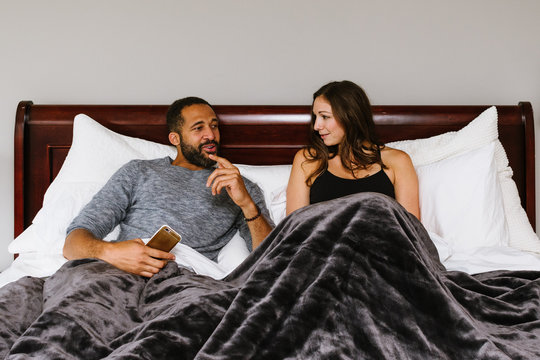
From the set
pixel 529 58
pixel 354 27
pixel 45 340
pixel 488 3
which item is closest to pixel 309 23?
pixel 354 27

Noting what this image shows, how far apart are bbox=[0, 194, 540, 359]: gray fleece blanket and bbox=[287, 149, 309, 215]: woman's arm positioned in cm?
74

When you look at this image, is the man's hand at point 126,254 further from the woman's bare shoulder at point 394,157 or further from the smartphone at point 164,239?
the woman's bare shoulder at point 394,157

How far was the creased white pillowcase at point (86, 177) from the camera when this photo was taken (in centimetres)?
174

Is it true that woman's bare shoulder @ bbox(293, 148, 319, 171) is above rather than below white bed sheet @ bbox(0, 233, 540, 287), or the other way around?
above

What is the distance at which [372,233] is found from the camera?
38.0 inches

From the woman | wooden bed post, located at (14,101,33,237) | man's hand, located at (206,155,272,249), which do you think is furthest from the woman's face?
wooden bed post, located at (14,101,33,237)

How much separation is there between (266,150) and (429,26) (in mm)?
946

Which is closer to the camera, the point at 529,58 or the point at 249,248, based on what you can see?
the point at 249,248

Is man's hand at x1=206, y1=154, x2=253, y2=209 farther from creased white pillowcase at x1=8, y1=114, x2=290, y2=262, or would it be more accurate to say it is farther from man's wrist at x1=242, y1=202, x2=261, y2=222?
creased white pillowcase at x1=8, y1=114, x2=290, y2=262

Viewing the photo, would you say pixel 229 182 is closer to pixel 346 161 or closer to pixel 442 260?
pixel 346 161

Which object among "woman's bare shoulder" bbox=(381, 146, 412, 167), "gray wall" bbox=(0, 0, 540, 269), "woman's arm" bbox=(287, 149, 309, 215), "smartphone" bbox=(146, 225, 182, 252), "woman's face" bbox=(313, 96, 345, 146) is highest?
"gray wall" bbox=(0, 0, 540, 269)

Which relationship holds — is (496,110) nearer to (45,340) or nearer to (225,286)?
(225,286)

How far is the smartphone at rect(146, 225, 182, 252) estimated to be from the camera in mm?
1378

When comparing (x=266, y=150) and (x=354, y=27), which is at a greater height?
(x=354, y=27)
